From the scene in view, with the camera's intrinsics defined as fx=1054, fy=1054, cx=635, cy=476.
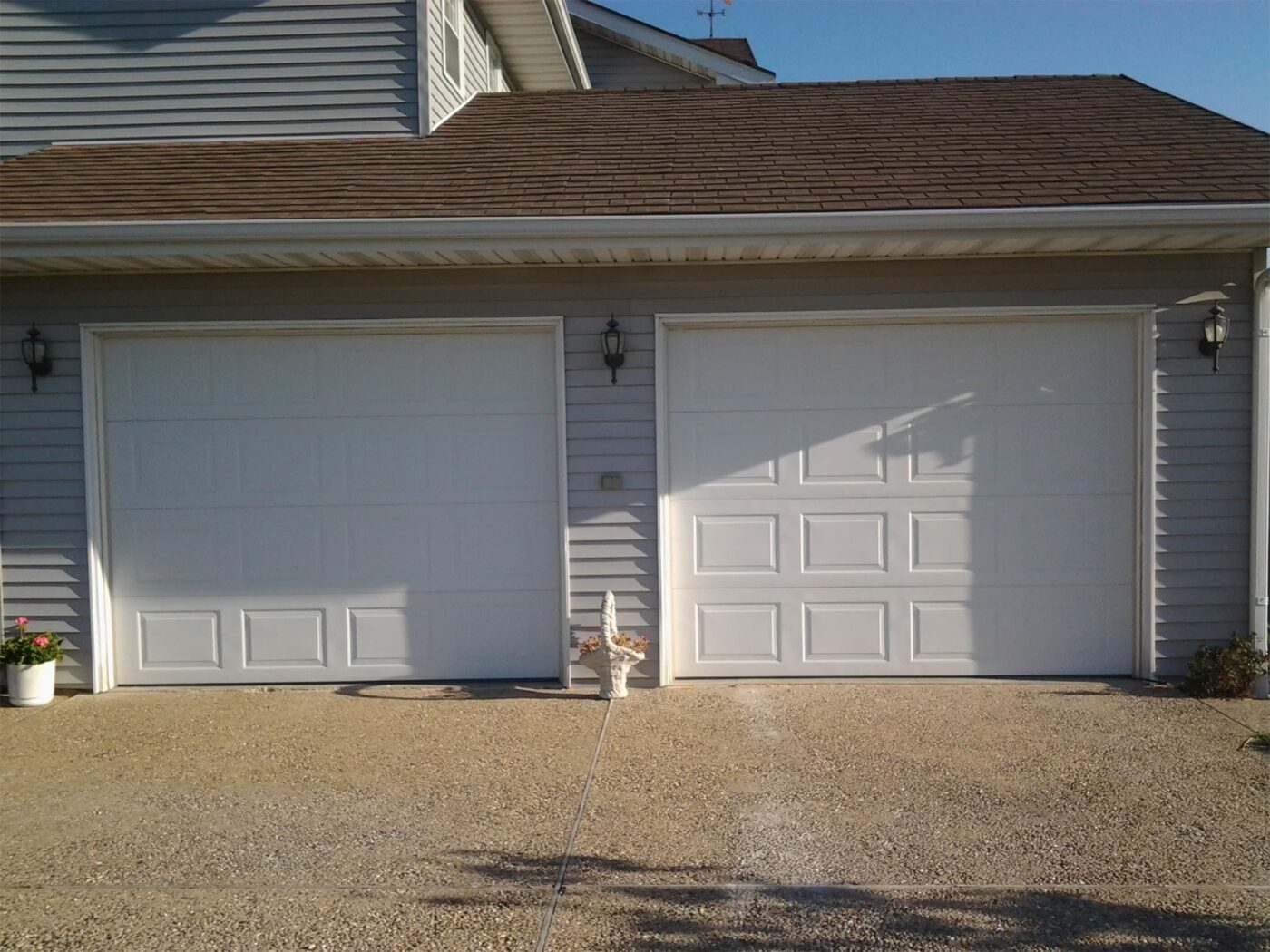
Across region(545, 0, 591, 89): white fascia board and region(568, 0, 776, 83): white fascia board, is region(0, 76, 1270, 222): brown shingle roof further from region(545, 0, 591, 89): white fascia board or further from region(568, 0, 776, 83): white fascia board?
region(568, 0, 776, 83): white fascia board

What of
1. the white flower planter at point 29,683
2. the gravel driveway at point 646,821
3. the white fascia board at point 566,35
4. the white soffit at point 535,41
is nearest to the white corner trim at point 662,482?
the gravel driveway at point 646,821

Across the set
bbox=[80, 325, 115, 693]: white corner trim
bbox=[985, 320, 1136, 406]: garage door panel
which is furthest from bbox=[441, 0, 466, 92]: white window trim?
bbox=[985, 320, 1136, 406]: garage door panel

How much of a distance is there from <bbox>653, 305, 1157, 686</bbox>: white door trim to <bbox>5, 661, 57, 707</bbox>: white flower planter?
12.0ft

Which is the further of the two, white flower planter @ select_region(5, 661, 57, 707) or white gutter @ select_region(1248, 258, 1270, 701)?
white flower planter @ select_region(5, 661, 57, 707)

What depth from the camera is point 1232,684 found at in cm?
597

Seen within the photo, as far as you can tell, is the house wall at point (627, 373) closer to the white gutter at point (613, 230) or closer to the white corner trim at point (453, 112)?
the white gutter at point (613, 230)

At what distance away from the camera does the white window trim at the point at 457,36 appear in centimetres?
802

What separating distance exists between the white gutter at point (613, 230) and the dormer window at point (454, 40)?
117 inches

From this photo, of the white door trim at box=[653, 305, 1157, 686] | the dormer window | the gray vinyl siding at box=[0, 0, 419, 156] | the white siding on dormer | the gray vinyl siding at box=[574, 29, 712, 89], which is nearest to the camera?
the white door trim at box=[653, 305, 1157, 686]

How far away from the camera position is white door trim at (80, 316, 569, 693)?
6.32 metres

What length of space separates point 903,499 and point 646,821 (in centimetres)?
292

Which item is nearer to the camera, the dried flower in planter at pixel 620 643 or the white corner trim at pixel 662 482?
the dried flower in planter at pixel 620 643

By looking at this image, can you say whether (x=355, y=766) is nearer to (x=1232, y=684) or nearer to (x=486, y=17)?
(x=1232, y=684)

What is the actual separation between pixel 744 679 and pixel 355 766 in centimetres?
247
